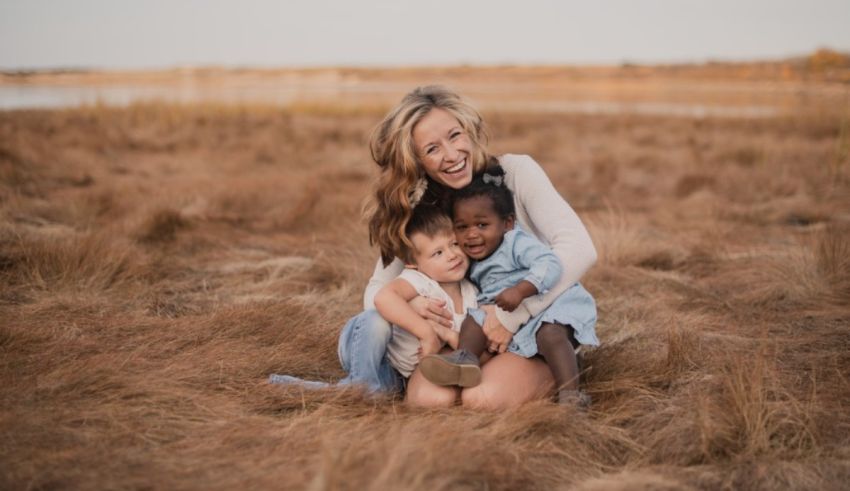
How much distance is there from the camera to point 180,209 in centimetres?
667

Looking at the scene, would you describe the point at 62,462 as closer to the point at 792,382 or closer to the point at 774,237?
the point at 792,382

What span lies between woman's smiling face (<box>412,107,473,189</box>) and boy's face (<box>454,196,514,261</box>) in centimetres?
13

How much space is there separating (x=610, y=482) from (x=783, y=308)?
255 cm

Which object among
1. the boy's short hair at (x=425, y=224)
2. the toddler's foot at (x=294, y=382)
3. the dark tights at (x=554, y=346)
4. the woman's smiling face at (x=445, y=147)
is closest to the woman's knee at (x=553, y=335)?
the dark tights at (x=554, y=346)

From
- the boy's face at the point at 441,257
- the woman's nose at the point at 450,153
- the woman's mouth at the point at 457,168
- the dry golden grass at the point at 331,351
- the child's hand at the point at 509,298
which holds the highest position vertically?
the woman's nose at the point at 450,153

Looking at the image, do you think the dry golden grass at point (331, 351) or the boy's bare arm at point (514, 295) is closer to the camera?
the dry golden grass at point (331, 351)

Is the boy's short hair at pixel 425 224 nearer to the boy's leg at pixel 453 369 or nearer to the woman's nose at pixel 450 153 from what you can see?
the woman's nose at pixel 450 153

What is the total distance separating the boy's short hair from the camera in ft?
9.56

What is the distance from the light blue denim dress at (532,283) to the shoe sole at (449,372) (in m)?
0.32

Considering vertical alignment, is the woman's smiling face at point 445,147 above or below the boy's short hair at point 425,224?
above

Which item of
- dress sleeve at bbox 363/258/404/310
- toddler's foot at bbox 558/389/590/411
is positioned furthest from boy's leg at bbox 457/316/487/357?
dress sleeve at bbox 363/258/404/310

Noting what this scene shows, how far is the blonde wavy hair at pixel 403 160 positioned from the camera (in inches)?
117

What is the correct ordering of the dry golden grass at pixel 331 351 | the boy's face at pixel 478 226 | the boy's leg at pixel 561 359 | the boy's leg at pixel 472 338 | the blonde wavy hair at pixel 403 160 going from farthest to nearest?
the blonde wavy hair at pixel 403 160 < the boy's face at pixel 478 226 < the boy's leg at pixel 472 338 < the boy's leg at pixel 561 359 < the dry golden grass at pixel 331 351

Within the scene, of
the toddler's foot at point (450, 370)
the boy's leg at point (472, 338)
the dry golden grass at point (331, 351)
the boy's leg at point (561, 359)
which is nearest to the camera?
the dry golden grass at point (331, 351)
